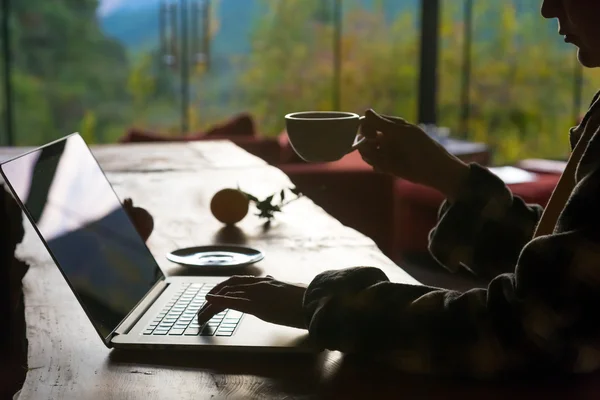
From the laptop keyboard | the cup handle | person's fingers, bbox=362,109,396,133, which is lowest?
the laptop keyboard

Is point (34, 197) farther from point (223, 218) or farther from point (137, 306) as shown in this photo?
point (223, 218)

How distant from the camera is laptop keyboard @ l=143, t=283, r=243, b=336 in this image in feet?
3.17

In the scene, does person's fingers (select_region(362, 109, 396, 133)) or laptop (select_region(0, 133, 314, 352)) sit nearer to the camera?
laptop (select_region(0, 133, 314, 352))

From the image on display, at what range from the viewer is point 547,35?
239 inches

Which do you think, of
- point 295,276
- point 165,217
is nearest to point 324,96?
point 165,217

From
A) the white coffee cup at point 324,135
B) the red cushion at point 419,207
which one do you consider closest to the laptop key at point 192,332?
the white coffee cup at point 324,135

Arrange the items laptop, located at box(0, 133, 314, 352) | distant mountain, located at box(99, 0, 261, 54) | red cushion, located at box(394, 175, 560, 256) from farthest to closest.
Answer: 1. distant mountain, located at box(99, 0, 261, 54)
2. red cushion, located at box(394, 175, 560, 256)
3. laptop, located at box(0, 133, 314, 352)

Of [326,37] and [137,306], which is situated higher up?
[326,37]

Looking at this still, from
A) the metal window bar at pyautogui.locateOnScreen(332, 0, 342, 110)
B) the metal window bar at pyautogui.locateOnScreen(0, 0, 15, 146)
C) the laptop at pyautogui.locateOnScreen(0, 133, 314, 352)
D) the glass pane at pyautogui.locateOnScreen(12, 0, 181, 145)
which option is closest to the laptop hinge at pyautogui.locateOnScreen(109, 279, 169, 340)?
the laptop at pyautogui.locateOnScreen(0, 133, 314, 352)

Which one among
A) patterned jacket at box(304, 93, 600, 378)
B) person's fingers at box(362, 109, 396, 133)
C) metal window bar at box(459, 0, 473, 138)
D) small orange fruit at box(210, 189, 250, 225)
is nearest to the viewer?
patterned jacket at box(304, 93, 600, 378)

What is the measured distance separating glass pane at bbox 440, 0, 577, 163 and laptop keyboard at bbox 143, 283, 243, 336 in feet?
17.1

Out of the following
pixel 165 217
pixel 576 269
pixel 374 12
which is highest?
pixel 374 12

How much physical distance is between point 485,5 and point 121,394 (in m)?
5.73

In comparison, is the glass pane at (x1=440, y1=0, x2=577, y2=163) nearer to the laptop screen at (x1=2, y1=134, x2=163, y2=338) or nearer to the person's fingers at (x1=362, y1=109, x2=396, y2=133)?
the person's fingers at (x1=362, y1=109, x2=396, y2=133)
